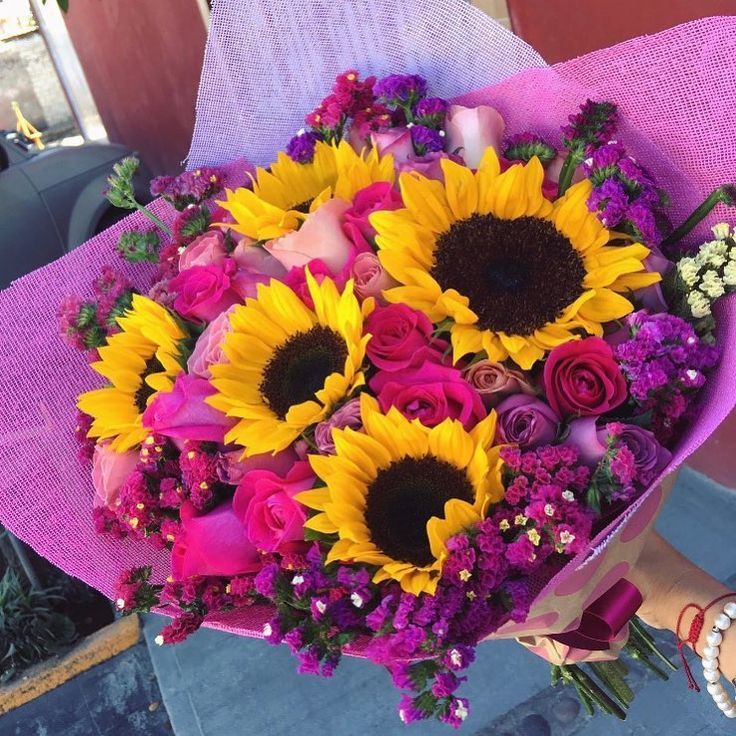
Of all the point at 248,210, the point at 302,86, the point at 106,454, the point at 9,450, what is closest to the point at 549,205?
the point at 248,210

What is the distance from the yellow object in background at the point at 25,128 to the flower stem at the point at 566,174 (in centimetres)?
962

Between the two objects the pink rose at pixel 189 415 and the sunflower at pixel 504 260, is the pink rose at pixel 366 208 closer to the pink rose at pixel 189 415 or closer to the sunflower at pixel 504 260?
the sunflower at pixel 504 260

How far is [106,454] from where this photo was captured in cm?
123

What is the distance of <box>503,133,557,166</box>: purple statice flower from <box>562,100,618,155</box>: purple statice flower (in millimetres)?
53

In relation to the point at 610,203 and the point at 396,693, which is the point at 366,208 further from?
the point at 396,693

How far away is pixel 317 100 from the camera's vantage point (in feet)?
4.76

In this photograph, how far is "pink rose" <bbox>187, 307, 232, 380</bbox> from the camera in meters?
1.11

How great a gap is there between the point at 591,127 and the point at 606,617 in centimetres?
72

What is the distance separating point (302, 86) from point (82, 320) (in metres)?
0.55

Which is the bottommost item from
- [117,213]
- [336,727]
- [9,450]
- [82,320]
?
[336,727]

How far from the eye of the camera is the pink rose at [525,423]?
3.16ft

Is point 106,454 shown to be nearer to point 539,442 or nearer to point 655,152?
point 539,442

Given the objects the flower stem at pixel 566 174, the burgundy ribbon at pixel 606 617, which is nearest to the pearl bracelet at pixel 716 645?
the burgundy ribbon at pixel 606 617

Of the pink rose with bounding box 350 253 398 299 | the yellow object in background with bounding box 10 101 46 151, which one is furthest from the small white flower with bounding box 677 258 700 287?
the yellow object in background with bounding box 10 101 46 151
